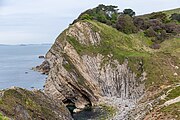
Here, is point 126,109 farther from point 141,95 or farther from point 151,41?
point 151,41

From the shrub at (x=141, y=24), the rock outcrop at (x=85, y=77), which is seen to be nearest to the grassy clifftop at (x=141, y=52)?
the rock outcrop at (x=85, y=77)

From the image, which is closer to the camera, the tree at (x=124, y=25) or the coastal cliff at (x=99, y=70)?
the coastal cliff at (x=99, y=70)

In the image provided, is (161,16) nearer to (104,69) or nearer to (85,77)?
(104,69)

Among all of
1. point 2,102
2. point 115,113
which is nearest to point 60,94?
point 115,113

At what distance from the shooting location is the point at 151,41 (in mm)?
107062

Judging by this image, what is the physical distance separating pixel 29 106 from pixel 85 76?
40434mm

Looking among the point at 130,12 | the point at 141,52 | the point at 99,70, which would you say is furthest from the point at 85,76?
the point at 130,12

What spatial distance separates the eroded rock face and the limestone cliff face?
95.9 ft

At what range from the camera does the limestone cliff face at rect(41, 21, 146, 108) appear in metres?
79.1

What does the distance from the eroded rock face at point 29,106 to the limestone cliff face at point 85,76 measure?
2922 centimetres

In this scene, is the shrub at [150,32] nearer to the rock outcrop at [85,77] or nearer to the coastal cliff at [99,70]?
the coastal cliff at [99,70]

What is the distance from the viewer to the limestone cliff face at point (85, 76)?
7912cm

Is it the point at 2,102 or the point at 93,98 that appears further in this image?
the point at 93,98

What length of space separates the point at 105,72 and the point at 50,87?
14.1 m
